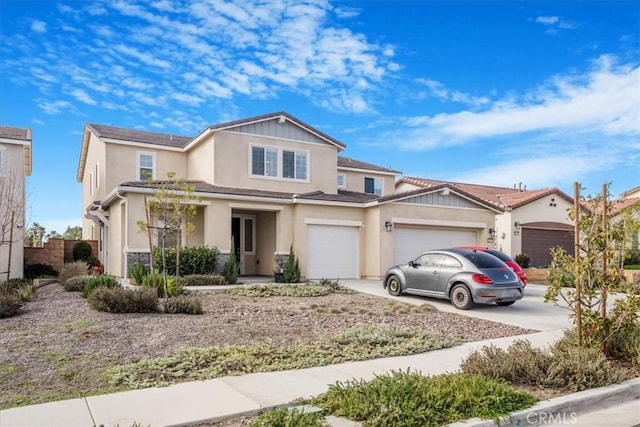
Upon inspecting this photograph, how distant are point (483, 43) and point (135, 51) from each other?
33.5 ft

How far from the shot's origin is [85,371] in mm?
5719

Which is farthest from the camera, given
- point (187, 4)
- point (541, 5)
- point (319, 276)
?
point (319, 276)

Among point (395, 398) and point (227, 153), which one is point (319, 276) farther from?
point (395, 398)

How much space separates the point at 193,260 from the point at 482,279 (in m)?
9.93

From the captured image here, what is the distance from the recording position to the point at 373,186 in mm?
27203

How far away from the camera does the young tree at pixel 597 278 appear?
6344 millimetres

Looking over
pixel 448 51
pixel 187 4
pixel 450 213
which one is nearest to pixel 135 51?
pixel 187 4

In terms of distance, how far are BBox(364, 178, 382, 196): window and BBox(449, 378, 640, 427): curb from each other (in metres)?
21.5

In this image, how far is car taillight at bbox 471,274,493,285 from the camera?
11.1 meters

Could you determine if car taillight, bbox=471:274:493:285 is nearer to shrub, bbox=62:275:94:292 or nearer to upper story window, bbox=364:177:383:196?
shrub, bbox=62:275:94:292

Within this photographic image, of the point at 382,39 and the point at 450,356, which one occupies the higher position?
the point at 382,39

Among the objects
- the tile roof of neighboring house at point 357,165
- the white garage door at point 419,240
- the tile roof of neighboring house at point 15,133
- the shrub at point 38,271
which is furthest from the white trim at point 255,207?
the tile roof of neighboring house at point 15,133

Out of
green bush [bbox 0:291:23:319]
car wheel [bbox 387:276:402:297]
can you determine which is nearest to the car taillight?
car wheel [bbox 387:276:402:297]

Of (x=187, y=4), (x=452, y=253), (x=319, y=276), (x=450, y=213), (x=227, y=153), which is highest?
(x=187, y=4)
